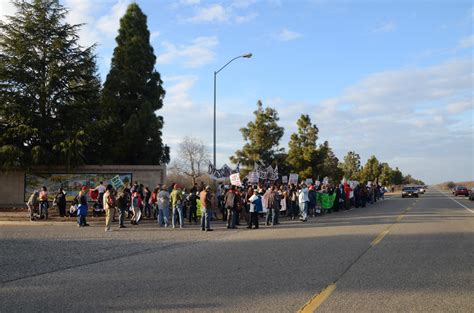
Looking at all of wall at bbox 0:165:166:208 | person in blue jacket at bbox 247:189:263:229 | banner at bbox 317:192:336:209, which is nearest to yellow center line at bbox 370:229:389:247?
person in blue jacket at bbox 247:189:263:229

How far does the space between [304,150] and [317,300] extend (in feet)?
155

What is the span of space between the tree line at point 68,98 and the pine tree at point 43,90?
54 mm

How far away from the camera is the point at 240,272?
31.2 feet

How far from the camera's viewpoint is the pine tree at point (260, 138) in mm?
50781

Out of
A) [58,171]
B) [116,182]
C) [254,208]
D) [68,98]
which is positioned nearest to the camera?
[254,208]

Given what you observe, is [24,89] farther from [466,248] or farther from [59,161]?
[466,248]

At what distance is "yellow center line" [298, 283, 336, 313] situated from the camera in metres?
6.64

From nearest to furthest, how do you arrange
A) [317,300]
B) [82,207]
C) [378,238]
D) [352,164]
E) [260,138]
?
[317,300]
[378,238]
[82,207]
[260,138]
[352,164]

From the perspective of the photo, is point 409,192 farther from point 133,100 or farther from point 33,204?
point 33,204

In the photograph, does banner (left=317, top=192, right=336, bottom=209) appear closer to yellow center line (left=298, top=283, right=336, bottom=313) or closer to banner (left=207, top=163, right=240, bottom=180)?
banner (left=207, top=163, right=240, bottom=180)

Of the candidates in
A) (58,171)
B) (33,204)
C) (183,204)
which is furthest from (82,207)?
(58,171)

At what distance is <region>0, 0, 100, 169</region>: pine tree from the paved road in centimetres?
1190

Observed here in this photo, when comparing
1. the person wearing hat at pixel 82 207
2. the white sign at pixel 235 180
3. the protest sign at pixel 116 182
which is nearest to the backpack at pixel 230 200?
the person wearing hat at pixel 82 207

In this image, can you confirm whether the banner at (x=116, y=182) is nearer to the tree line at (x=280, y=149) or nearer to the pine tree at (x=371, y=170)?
the tree line at (x=280, y=149)
